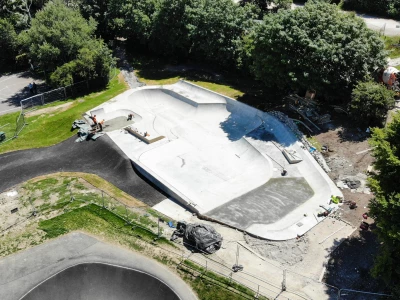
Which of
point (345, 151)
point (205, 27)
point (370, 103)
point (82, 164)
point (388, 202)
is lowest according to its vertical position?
point (82, 164)

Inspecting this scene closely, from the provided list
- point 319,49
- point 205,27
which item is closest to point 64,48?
point 205,27

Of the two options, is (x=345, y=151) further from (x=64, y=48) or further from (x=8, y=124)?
(x=8, y=124)

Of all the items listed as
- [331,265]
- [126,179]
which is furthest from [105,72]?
[331,265]

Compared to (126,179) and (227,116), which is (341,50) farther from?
(126,179)

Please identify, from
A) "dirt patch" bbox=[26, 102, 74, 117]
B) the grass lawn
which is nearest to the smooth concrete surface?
the grass lawn

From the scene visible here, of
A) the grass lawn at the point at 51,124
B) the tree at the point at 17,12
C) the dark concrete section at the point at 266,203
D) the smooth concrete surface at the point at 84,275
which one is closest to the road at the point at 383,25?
the dark concrete section at the point at 266,203

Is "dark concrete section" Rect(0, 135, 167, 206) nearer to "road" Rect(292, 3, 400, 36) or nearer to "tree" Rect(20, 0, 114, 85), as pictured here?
"tree" Rect(20, 0, 114, 85)
